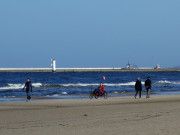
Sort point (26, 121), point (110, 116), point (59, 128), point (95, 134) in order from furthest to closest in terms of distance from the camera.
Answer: point (110, 116) < point (26, 121) < point (59, 128) < point (95, 134)

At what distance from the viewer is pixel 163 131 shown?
12148 millimetres

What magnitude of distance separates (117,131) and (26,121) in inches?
174

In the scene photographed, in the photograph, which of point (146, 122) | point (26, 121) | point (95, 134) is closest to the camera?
point (95, 134)

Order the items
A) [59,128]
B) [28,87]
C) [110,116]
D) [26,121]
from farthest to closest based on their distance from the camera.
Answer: [28,87]
[110,116]
[26,121]
[59,128]

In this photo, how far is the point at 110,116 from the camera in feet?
Answer: 54.6

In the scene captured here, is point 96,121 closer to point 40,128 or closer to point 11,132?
point 40,128

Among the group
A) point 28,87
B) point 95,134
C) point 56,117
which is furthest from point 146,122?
point 28,87

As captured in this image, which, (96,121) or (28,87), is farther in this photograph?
(28,87)

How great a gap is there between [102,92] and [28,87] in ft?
17.3

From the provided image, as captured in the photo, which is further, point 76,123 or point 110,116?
point 110,116

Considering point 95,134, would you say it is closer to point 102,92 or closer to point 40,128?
point 40,128

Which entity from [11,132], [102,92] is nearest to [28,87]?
[102,92]

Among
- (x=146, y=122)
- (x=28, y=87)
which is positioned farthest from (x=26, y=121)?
(x=28, y=87)

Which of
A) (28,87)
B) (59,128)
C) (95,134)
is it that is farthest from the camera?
(28,87)
